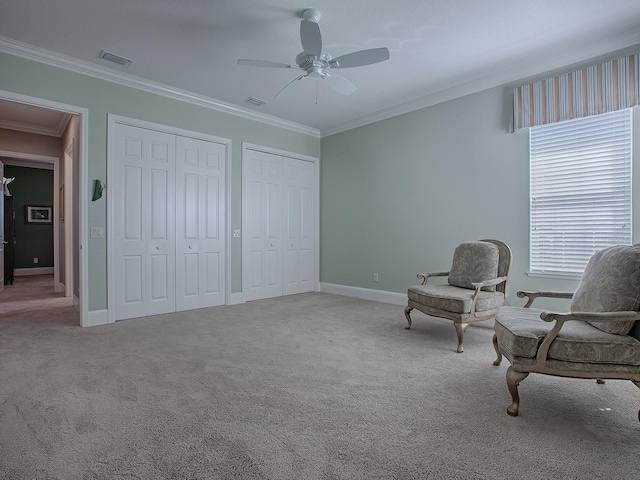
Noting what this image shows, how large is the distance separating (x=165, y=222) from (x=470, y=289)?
12.1 feet

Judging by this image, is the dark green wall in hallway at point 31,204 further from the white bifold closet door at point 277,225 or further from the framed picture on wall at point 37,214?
the white bifold closet door at point 277,225

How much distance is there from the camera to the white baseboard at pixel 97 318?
12.7ft

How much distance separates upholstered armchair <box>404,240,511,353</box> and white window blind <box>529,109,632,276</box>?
19.5 inches

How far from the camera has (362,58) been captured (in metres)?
2.91

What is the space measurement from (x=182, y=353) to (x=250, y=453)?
161 cm

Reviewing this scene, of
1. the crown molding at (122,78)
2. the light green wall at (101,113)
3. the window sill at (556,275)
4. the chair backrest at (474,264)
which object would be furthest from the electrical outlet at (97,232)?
the window sill at (556,275)

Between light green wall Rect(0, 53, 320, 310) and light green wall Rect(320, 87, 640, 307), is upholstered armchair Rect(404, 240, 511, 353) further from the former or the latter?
light green wall Rect(0, 53, 320, 310)

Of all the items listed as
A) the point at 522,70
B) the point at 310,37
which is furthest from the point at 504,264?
the point at 310,37

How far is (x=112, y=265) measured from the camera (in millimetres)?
4066

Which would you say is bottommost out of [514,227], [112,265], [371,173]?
[112,265]

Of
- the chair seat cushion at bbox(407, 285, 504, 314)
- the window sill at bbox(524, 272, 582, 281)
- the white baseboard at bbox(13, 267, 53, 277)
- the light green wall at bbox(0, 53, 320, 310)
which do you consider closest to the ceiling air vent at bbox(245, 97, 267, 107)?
the light green wall at bbox(0, 53, 320, 310)

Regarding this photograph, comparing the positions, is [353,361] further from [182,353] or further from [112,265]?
[112,265]

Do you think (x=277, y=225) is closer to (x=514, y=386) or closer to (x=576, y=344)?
(x=514, y=386)

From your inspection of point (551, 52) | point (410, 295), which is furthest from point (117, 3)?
point (551, 52)
